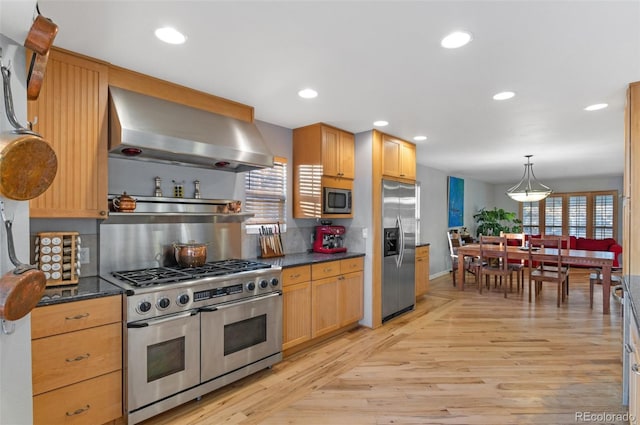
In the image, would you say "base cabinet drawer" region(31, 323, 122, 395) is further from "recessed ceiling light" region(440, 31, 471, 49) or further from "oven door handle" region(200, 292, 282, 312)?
"recessed ceiling light" region(440, 31, 471, 49)

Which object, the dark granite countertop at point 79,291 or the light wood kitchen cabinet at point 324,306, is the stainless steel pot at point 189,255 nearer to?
the dark granite countertop at point 79,291

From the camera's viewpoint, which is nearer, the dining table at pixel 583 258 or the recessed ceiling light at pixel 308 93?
the recessed ceiling light at pixel 308 93

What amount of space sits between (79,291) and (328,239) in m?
2.57

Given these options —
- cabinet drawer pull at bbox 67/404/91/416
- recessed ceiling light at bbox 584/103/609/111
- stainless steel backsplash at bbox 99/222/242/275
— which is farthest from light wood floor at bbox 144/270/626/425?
recessed ceiling light at bbox 584/103/609/111

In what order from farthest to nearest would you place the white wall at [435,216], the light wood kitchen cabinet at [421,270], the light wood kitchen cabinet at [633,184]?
the white wall at [435,216], the light wood kitchen cabinet at [421,270], the light wood kitchen cabinet at [633,184]

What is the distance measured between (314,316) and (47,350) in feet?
6.95

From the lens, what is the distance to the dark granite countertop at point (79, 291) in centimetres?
183

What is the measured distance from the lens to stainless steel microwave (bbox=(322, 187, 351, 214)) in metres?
3.77

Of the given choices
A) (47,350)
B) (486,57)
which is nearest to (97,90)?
(47,350)

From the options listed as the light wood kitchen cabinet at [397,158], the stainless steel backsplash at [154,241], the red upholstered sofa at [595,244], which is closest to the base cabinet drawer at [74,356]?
the stainless steel backsplash at [154,241]

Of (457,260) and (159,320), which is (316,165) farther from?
(457,260)

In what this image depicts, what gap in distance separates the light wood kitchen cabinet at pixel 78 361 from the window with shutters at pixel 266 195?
166 centimetres

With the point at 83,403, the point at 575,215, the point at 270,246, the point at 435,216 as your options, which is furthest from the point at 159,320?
the point at 575,215

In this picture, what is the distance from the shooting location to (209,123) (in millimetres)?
2711
